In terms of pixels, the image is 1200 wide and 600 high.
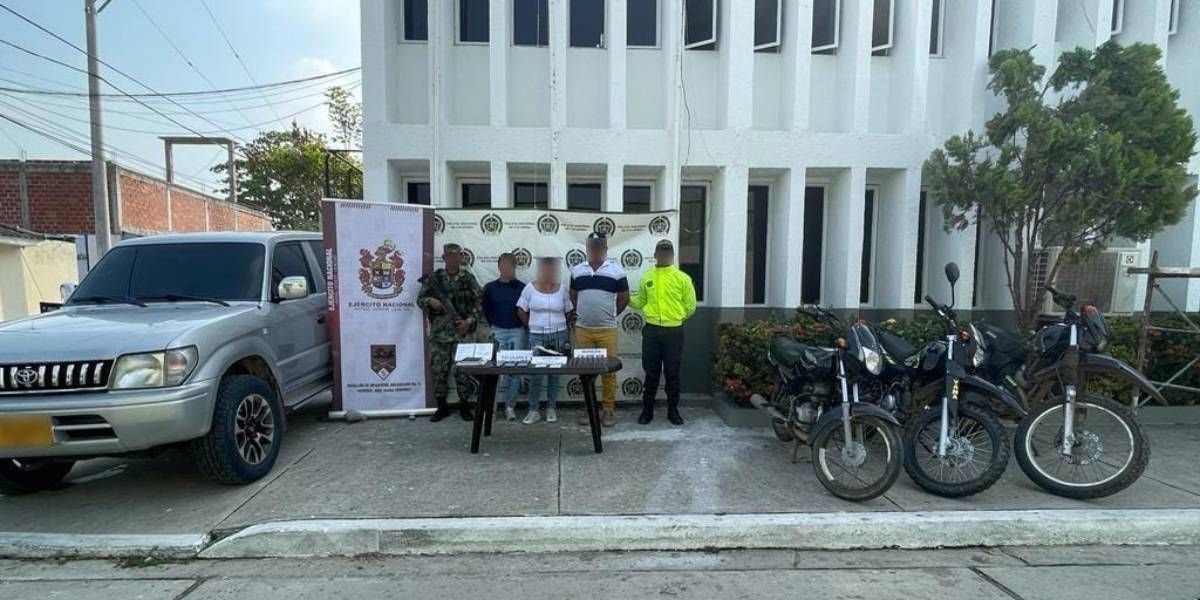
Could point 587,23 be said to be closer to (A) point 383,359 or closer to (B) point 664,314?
(B) point 664,314

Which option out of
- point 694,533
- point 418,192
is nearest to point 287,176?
point 418,192

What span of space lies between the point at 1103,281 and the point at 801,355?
545cm

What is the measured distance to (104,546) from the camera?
12.5 ft

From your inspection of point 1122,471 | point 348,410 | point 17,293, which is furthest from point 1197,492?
point 17,293

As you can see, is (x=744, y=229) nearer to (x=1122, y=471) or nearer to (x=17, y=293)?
(x=1122, y=471)

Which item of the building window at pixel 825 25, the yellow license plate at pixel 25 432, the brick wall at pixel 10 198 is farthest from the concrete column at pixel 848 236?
the brick wall at pixel 10 198

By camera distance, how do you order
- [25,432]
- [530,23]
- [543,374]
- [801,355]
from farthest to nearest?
[530,23]
[543,374]
[801,355]
[25,432]

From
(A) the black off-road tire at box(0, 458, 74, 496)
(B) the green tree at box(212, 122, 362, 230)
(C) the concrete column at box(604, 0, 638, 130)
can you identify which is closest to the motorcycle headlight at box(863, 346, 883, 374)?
(C) the concrete column at box(604, 0, 638, 130)

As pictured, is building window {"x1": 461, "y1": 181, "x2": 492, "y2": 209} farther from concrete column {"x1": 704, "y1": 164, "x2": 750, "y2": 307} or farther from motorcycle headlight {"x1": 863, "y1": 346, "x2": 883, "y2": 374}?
motorcycle headlight {"x1": 863, "y1": 346, "x2": 883, "y2": 374}

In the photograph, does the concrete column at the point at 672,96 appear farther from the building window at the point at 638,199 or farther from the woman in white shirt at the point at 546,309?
the woman in white shirt at the point at 546,309

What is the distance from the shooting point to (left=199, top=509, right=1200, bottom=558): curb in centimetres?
384

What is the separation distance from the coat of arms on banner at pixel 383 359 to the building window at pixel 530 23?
13.4 ft

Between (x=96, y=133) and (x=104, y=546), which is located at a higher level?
(x=96, y=133)

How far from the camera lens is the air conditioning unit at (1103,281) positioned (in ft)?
23.9
